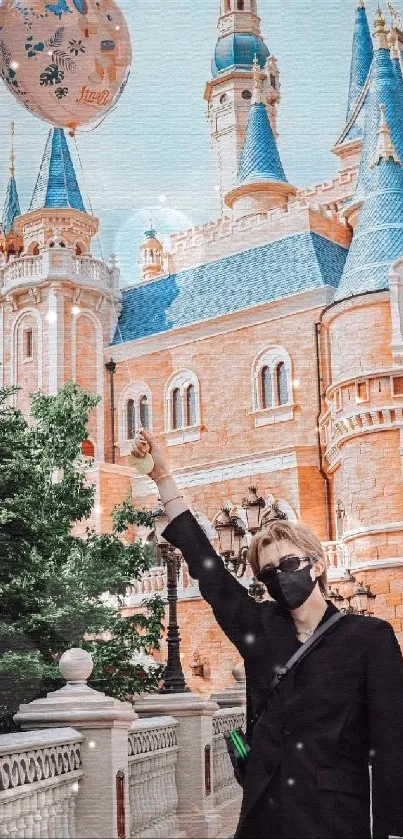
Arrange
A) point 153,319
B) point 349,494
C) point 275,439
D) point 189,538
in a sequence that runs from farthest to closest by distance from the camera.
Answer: point 153,319, point 275,439, point 349,494, point 189,538

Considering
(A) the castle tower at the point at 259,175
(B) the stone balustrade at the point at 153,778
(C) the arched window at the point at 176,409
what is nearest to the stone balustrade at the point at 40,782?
(B) the stone balustrade at the point at 153,778

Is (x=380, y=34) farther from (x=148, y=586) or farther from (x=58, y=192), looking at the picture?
(x=148, y=586)

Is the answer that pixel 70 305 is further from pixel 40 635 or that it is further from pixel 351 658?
pixel 351 658

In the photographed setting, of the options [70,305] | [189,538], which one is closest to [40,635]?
[189,538]

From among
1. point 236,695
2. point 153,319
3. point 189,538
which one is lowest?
point 236,695

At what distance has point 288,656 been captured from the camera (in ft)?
5.27

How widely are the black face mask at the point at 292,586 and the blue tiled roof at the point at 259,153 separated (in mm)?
14214

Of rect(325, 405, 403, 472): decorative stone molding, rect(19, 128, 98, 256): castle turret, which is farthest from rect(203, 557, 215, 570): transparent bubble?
rect(325, 405, 403, 472): decorative stone molding

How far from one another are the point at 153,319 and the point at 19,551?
308 inches

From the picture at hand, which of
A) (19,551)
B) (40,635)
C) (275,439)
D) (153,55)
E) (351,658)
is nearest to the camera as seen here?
(351,658)

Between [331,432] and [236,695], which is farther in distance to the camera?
[331,432]

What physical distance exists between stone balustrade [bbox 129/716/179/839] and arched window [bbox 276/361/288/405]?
8463 mm

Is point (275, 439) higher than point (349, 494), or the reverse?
point (275, 439)

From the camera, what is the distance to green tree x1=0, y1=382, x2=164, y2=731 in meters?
6.25
